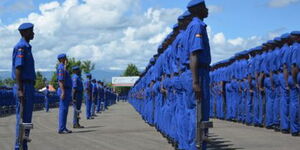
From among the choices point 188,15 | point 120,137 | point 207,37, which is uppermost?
point 188,15

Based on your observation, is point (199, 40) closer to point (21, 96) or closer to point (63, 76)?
point (21, 96)

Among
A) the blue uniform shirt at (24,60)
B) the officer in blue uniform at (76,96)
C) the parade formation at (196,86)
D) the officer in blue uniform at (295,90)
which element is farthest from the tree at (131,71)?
the blue uniform shirt at (24,60)

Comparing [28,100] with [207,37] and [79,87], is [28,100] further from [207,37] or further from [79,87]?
[79,87]

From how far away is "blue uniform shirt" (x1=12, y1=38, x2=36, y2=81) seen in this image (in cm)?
793

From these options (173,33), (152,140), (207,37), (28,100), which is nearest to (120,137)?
(152,140)

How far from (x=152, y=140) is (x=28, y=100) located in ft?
12.7

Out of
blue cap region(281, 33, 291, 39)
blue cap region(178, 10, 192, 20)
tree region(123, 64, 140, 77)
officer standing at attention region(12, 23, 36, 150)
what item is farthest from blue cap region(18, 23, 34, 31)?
tree region(123, 64, 140, 77)

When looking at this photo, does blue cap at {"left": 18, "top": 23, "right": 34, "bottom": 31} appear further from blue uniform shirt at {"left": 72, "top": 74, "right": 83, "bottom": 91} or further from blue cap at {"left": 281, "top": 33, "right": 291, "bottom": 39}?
blue uniform shirt at {"left": 72, "top": 74, "right": 83, "bottom": 91}

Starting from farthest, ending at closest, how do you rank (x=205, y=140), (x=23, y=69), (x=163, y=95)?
(x=163, y=95) → (x=23, y=69) → (x=205, y=140)

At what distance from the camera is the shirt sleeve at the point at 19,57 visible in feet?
25.9

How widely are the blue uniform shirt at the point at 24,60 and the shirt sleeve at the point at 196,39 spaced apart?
268 centimetres

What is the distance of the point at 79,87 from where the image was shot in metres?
16.2

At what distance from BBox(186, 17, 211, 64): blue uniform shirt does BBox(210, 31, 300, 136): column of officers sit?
547cm

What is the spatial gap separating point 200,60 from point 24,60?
9.42 feet
